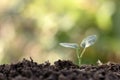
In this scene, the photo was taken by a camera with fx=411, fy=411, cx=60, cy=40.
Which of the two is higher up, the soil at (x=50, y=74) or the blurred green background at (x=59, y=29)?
the blurred green background at (x=59, y=29)

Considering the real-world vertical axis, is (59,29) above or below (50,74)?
above

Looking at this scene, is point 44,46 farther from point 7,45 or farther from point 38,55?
point 7,45

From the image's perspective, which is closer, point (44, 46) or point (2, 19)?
point (44, 46)

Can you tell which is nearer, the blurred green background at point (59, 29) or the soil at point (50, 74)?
the soil at point (50, 74)

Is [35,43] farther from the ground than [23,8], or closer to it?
closer to it

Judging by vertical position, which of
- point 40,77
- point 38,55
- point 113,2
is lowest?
point 40,77

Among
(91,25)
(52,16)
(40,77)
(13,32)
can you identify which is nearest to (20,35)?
(13,32)

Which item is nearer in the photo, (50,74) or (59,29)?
(50,74)

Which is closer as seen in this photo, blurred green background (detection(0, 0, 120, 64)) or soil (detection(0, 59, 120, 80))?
soil (detection(0, 59, 120, 80))
